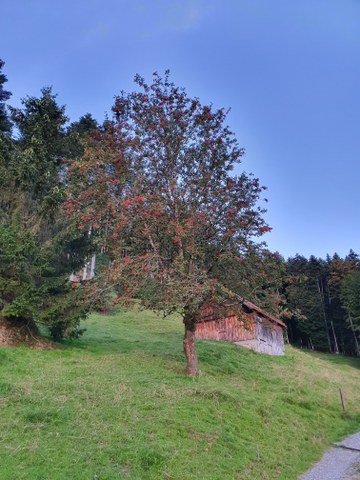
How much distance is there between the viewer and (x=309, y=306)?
196 feet

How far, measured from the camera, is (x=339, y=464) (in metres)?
8.78

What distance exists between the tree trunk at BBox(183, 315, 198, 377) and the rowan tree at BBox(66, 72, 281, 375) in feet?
0.12

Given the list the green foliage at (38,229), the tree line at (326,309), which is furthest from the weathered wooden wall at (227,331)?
the tree line at (326,309)

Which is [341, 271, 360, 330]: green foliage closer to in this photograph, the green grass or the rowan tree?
the green grass

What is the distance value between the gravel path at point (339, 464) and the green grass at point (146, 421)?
31 centimetres

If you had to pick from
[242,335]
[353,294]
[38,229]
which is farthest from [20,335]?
[353,294]

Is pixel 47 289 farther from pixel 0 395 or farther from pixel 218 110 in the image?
pixel 218 110

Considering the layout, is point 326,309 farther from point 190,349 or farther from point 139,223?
point 139,223

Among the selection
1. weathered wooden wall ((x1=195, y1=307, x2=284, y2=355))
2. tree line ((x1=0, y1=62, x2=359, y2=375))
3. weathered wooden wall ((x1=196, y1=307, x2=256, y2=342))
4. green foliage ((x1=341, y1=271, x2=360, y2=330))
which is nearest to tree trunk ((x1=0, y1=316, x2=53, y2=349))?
tree line ((x1=0, y1=62, x2=359, y2=375))

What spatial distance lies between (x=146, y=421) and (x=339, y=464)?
5.29 metres

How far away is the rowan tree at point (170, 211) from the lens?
11766 millimetres

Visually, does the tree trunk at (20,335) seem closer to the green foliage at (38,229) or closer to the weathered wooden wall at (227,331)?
the green foliage at (38,229)

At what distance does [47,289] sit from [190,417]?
307 inches

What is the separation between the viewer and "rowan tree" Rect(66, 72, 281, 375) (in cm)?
1177
